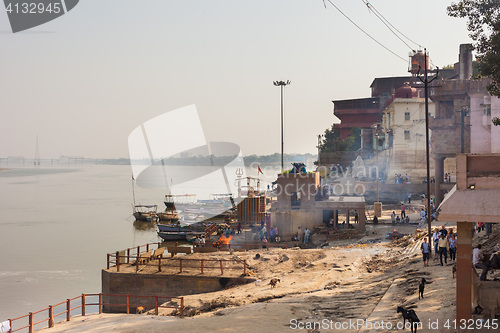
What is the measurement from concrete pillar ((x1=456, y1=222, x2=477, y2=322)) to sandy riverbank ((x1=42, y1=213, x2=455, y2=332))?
873mm

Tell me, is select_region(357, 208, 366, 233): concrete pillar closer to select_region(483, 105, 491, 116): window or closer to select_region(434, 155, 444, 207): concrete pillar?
select_region(434, 155, 444, 207): concrete pillar

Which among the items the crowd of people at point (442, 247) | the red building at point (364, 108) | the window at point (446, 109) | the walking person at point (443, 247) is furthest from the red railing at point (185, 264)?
the red building at point (364, 108)

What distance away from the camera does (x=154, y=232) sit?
64.6 meters

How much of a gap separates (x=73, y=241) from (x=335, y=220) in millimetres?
31687

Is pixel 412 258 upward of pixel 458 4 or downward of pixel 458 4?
downward

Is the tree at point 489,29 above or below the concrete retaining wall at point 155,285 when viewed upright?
above

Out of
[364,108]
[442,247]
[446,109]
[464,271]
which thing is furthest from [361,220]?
[364,108]

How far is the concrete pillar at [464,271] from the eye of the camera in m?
11.1

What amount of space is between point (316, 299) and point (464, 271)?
7036 mm

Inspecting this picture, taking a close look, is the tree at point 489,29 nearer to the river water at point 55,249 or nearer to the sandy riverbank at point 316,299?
the sandy riverbank at point 316,299

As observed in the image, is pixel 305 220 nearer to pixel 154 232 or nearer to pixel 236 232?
pixel 236 232

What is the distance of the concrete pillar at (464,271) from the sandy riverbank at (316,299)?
2.86 ft

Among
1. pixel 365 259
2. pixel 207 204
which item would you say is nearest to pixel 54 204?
pixel 207 204

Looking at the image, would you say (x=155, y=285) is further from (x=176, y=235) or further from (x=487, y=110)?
(x=176, y=235)
